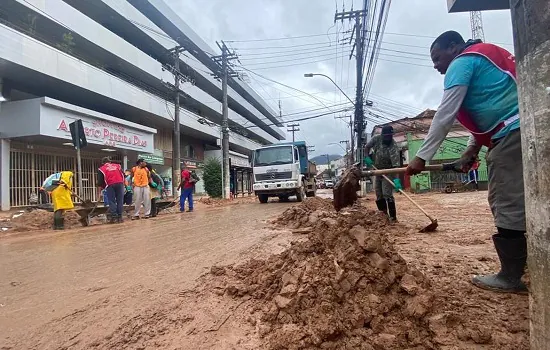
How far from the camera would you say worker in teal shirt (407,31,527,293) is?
2.24m

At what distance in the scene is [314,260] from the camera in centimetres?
250

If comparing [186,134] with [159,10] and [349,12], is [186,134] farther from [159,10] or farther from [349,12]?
[349,12]

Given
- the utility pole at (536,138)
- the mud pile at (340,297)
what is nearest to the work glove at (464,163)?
the mud pile at (340,297)

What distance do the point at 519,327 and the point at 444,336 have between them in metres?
0.43

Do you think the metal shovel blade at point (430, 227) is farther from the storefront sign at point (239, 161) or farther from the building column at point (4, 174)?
the storefront sign at point (239, 161)

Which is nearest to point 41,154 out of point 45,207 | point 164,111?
point 45,207

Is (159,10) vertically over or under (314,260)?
over

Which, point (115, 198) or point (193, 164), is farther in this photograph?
point (193, 164)

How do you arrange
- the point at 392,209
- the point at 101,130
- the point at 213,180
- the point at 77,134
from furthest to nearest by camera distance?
the point at 213,180, the point at 101,130, the point at 77,134, the point at 392,209

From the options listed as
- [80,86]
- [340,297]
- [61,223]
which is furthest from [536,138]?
[80,86]

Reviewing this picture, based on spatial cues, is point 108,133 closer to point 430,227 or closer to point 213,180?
point 213,180

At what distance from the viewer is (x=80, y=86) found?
1623cm

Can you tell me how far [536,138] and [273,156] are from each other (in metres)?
14.1

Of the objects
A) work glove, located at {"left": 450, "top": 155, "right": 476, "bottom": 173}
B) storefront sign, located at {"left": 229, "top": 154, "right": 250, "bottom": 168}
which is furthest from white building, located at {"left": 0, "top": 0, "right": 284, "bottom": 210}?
work glove, located at {"left": 450, "top": 155, "right": 476, "bottom": 173}
